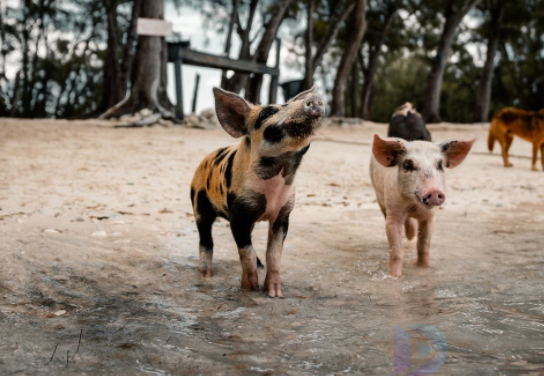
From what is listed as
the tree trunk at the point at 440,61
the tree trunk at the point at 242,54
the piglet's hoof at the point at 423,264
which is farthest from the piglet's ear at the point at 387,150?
the tree trunk at the point at 440,61

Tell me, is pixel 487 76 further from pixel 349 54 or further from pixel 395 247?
pixel 395 247

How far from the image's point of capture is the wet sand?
2801 mm

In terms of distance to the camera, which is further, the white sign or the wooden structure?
the wooden structure

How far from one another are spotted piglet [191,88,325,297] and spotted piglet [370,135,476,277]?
84 cm

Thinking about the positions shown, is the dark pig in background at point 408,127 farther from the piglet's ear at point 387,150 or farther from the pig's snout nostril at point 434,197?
the pig's snout nostril at point 434,197

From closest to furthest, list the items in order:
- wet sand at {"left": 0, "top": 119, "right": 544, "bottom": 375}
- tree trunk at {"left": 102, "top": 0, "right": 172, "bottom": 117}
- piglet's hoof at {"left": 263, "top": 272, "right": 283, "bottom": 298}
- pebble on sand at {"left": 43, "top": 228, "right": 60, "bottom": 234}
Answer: wet sand at {"left": 0, "top": 119, "right": 544, "bottom": 375} → piglet's hoof at {"left": 263, "top": 272, "right": 283, "bottom": 298} → pebble on sand at {"left": 43, "top": 228, "right": 60, "bottom": 234} → tree trunk at {"left": 102, "top": 0, "right": 172, "bottom": 117}

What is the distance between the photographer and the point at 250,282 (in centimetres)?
408

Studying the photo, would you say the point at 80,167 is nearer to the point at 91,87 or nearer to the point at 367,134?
the point at 367,134

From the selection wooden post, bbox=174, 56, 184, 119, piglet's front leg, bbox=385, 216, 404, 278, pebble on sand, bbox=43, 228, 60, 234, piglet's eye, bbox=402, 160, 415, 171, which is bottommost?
pebble on sand, bbox=43, 228, 60, 234

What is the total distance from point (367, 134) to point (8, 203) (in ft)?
44.5

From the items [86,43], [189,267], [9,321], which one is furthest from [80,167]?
[86,43]

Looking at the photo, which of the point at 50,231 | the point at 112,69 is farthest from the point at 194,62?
the point at 50,231

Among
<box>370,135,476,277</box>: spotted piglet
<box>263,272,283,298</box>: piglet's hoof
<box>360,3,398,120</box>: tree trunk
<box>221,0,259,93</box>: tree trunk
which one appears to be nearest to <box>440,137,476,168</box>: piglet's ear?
<box>370,135,476,277</box>: spotted piglet

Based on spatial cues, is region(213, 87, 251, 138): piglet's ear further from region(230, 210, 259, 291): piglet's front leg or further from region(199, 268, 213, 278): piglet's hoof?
region(199, 268, 213, 278): piglet's hoof
